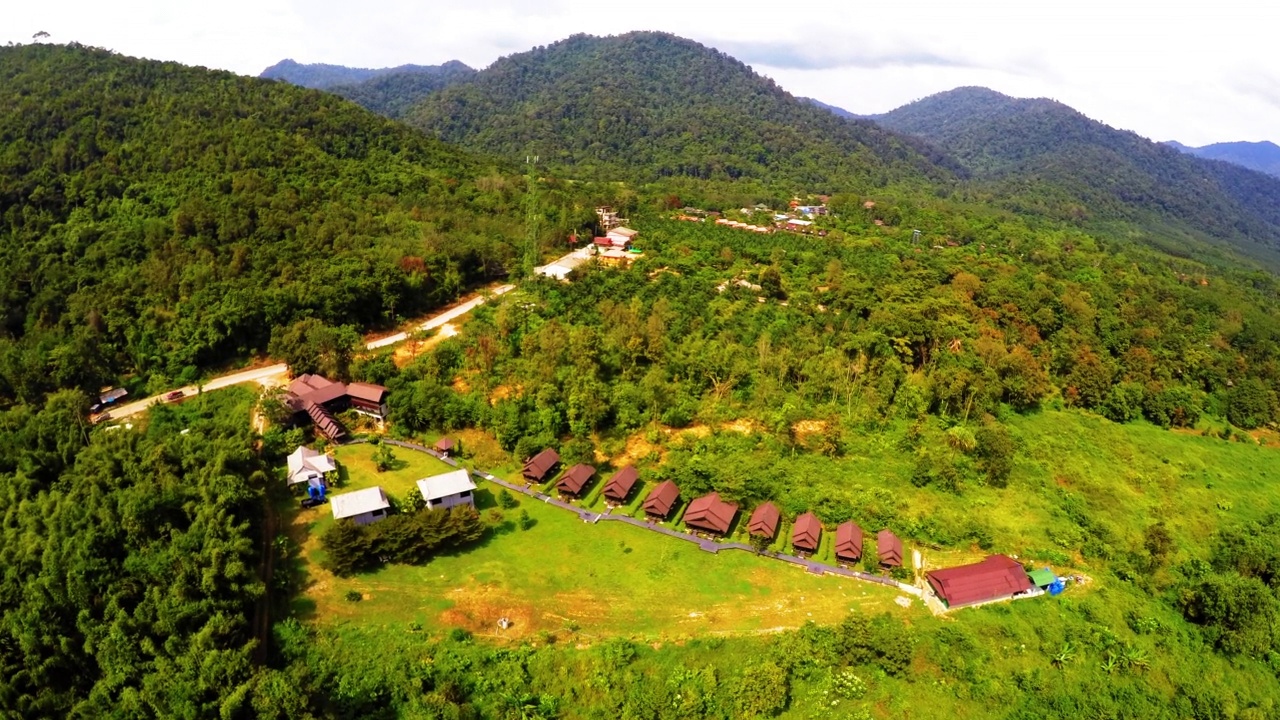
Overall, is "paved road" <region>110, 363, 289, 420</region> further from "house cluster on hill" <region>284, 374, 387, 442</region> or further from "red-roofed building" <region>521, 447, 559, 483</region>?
"red-roofed building" <region>521, 447, 559, 483</region>

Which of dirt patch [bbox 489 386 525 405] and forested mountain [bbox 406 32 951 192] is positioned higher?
forested mountain [bbox 406 32 951 192]

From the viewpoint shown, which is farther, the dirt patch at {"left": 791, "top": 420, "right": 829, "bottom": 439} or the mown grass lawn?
the dirt patch at {"left": 791, "top": 420, "right": 829, "bottom": 439}

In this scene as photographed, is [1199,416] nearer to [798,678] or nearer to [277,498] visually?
[798,678]

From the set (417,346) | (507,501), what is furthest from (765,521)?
(417,346)

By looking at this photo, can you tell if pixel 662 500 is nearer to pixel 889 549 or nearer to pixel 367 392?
pixel 889 549

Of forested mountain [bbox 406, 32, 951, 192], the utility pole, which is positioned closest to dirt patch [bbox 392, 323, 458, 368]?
the utility pole

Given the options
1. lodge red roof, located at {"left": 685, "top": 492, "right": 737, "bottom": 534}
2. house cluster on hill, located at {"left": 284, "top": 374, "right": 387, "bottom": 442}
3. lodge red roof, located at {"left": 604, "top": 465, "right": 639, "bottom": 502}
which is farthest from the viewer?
house cluster on hill, located at {"left": 284, "top": 374, "right": 387, "bottom": 442}
